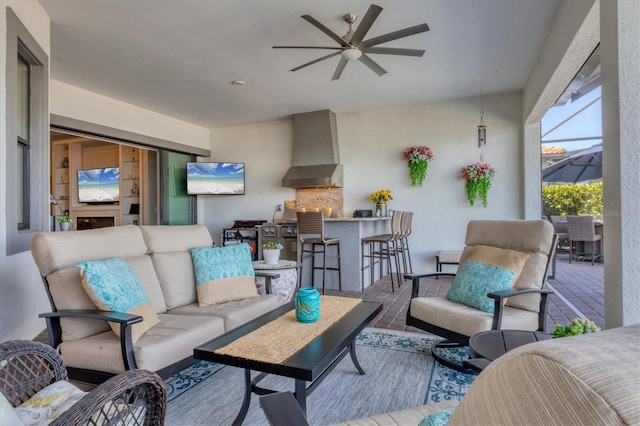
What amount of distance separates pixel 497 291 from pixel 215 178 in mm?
5864

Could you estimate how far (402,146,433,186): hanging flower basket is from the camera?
19.2ft

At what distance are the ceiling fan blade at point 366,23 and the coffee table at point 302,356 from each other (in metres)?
2.25

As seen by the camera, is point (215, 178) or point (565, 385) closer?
point (565, 385)

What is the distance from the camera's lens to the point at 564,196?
649cm

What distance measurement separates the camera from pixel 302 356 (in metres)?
1.48

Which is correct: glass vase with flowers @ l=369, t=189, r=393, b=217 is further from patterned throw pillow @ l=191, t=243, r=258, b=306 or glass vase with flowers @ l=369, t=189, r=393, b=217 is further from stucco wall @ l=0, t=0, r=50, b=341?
stucco wall @ l=0, t=0, r=50, b=341

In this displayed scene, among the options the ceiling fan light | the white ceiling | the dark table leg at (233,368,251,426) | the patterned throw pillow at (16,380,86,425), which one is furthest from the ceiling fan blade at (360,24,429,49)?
the patterned throw pillow at (16,380,86,425)

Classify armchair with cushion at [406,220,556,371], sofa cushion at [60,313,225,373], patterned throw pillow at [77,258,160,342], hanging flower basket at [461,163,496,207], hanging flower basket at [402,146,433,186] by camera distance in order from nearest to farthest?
sofa cushion at [60,313,225,373], patterned throw pillow at [77,258,160,342], armchair with cushion at [406,220,556,371], hanging flower basket at [461,163,496,207], hanging flower basket at [402,146,433,186]

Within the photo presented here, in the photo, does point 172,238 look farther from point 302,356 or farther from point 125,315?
point 302,356

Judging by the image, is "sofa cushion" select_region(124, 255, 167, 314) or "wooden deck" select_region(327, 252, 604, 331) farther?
"wooden deck" select_region(327, 252, 604, 331)

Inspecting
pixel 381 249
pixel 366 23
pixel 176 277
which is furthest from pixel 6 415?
pixel 381 249

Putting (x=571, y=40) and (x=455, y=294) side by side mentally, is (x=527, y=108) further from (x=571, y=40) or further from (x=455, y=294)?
(x=455, y=294)

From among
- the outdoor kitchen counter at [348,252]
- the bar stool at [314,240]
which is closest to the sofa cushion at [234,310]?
the bar stool at [314,240]

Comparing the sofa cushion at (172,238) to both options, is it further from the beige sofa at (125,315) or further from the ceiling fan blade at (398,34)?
the ceiling fan blade at (398,34)
